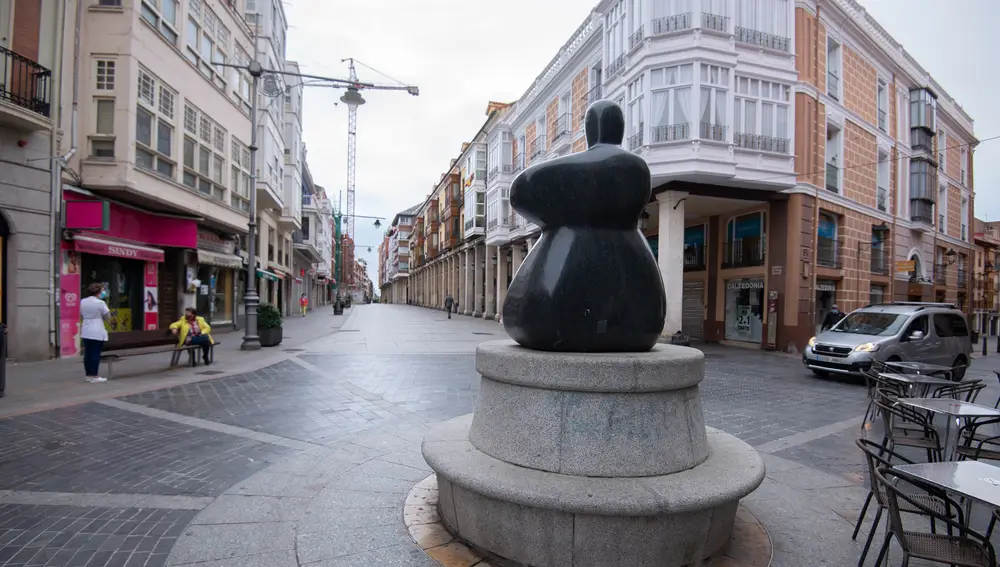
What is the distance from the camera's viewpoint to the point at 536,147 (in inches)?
1079

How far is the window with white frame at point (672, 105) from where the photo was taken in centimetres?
1603

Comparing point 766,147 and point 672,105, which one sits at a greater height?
point 672,105

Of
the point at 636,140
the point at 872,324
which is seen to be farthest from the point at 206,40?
the point at 872,324

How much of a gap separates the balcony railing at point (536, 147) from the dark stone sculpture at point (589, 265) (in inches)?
926

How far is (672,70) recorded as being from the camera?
16.2m

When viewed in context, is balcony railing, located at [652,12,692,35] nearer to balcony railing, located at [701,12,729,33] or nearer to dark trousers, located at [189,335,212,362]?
balcony railing, located at [701,12,729,33]

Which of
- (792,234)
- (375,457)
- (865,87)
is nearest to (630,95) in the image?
(792,234)

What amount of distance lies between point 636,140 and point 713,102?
8.65 ft

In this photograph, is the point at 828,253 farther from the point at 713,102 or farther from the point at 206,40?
the point at 206,40

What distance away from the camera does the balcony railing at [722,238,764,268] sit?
755 inches

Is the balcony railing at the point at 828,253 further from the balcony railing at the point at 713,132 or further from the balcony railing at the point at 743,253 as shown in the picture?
the balcony railing at the point at 713,132

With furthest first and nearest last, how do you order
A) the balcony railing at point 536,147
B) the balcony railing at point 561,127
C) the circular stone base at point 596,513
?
the balcony railing at point 536,147
the balcony railing at point 561,127
the circular stone base at point 596,513

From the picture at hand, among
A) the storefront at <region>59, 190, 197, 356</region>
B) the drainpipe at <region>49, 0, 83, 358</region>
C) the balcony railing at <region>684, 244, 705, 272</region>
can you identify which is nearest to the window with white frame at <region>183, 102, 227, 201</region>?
the storefront at <region>59, 190, 197, 356</region>

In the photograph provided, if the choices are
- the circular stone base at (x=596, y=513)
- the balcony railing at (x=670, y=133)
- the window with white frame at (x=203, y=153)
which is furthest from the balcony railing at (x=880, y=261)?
the window with white frame at (x=203, y=153)
